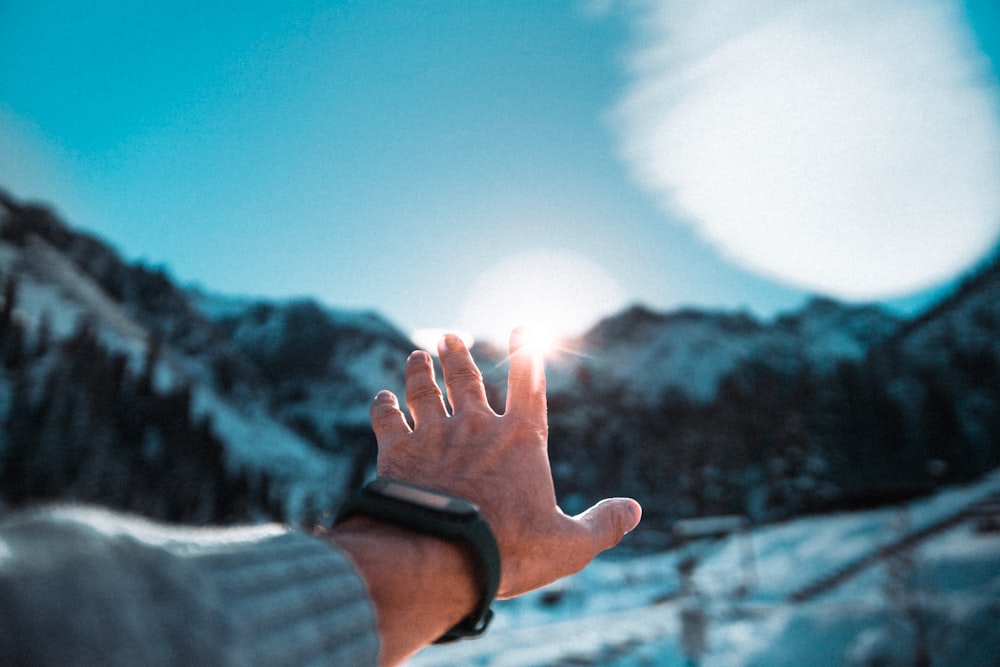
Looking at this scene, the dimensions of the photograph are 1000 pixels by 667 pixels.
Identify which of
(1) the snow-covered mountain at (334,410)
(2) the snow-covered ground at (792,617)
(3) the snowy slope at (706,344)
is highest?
(3) the snowy slope at (706,344)

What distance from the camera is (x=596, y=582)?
18.1 m

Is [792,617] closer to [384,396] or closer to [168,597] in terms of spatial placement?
[384,396]

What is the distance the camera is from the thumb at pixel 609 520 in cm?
124

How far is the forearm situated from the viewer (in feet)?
2.77

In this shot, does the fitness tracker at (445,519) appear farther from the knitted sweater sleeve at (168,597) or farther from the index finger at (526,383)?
the index finger at (526,383)

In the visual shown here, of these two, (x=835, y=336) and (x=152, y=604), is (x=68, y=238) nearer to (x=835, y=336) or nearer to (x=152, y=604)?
(x=152, y=604)

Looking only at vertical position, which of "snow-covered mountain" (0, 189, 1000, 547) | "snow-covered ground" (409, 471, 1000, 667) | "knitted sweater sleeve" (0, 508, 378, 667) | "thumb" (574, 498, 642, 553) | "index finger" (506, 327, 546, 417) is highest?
"snow-covered mountain" (0, 189, 1000, 547)

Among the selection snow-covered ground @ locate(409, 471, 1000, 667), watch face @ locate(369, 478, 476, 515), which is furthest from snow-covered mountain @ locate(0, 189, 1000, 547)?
watch face @ locate(369, 478, 476, 515)

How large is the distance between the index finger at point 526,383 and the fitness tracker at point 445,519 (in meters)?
0.39

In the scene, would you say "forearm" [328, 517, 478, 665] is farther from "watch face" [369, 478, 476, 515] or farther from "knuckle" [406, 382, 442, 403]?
"knuckle" [406, 382, 442, 403]

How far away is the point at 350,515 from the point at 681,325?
4140 inches

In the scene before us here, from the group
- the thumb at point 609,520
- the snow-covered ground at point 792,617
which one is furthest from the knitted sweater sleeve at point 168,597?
the snow-covered ground at point 792,617

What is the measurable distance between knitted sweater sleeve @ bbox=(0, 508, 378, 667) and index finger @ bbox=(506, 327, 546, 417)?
0.66 meters

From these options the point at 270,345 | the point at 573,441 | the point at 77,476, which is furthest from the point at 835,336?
the point at 77,476
